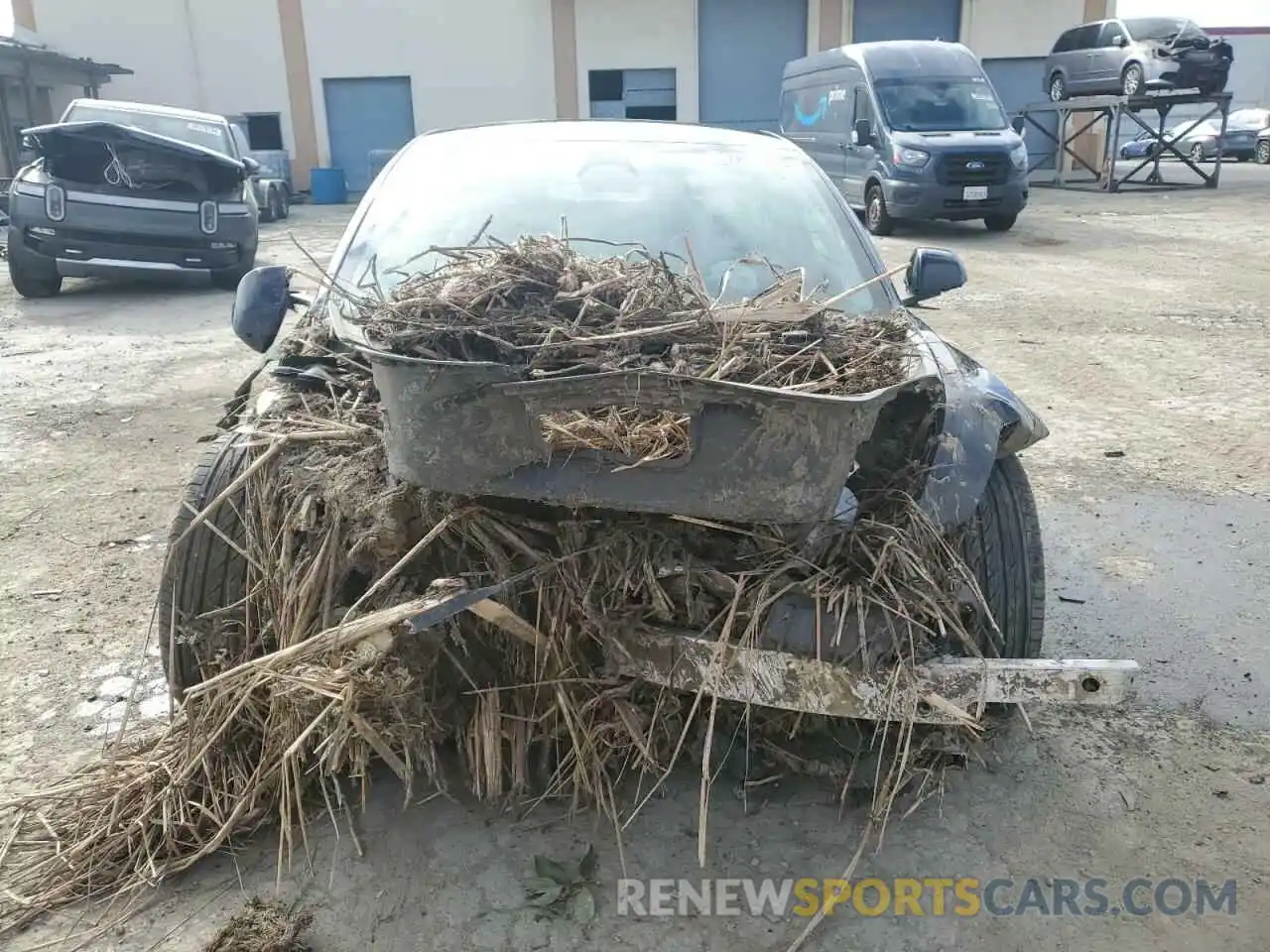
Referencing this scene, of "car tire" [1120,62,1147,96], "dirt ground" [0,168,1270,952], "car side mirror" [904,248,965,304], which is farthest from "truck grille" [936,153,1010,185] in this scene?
"car side mirror" [904,248,965,304]

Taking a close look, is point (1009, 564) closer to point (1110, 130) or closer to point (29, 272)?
point (29, 272)

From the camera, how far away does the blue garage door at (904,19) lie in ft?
77.4

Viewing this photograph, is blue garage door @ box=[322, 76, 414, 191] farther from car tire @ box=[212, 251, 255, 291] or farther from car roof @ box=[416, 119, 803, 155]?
car roof @ box=[416, 119, 803, 155]

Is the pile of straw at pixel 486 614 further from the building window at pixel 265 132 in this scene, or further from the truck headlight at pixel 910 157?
the building window at pixel 265 132

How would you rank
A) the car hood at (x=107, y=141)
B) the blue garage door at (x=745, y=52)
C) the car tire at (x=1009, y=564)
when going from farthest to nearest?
1. the blue garage door at (x=745, y=52)
2. the car hood at (x=107, y=141)
3. the car tire at (x=1009, y=564)

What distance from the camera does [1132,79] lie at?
18844 mm

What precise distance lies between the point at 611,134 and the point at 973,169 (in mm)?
11160

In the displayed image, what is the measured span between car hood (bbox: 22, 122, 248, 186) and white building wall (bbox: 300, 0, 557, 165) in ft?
48.1

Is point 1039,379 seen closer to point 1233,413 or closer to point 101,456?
point 1233,413

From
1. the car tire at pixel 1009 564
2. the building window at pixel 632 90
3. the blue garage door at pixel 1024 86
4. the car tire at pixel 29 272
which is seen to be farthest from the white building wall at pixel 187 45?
the car tire at pixel 1009 564

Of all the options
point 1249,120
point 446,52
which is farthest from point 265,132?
point 1249,120

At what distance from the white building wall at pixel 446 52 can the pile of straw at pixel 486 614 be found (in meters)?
22.5

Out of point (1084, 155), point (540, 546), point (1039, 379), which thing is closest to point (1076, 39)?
point (1084, 155)

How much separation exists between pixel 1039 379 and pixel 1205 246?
25.3ft
